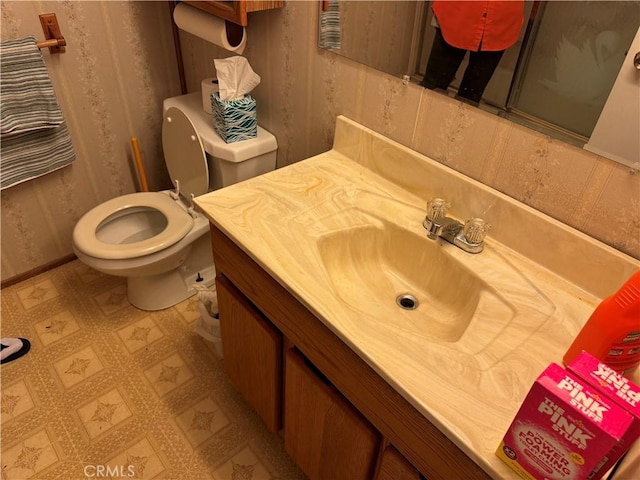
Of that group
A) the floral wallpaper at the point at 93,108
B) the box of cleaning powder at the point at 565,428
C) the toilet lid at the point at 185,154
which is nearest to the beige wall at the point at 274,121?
the floral wallpaper at the point at 93,108

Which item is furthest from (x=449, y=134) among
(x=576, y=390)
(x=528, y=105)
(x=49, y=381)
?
(x=49, y=381)

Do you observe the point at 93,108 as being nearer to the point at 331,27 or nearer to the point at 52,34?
the point at 52,34

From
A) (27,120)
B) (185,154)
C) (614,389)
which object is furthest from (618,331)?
(27,120)

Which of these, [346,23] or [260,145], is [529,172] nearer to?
[346,23]

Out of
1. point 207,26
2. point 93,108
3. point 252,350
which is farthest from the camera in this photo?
point 93,108

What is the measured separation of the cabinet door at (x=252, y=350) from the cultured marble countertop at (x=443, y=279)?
0.72ft

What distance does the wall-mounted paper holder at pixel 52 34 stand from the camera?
1569 mm

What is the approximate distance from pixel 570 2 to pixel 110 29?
1.55 m

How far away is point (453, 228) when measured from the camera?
1.04 m

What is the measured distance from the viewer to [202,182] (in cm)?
165

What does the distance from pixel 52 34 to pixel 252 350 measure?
1.31 m

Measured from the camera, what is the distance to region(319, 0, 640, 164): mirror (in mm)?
852

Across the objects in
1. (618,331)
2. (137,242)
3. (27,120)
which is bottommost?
(137,242)

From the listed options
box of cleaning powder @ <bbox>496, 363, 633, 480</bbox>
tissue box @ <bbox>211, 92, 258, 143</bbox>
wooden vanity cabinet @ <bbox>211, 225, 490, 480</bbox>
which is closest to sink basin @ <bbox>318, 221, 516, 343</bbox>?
wooden vanity cabinet @ <bbox>211, 225, 490, 480</bbox>
